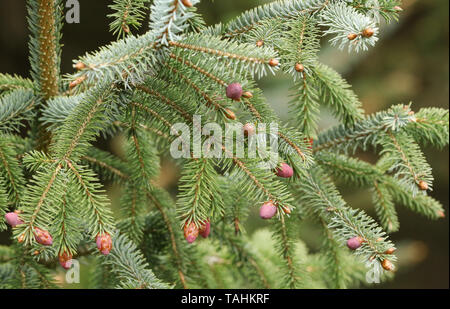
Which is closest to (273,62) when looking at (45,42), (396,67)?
(45,42)

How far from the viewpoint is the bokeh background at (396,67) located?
115 inches

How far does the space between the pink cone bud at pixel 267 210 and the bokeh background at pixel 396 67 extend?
6.26ft

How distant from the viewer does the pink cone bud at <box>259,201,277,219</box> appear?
2.36 ft

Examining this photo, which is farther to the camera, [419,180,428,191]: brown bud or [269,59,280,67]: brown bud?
[419,180,428,191]: brown bud

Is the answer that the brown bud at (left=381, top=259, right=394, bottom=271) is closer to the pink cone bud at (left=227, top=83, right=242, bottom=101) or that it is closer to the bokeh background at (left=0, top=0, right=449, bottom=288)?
the pink cone bud at (left=227, top=83, right=242, bottom=101)

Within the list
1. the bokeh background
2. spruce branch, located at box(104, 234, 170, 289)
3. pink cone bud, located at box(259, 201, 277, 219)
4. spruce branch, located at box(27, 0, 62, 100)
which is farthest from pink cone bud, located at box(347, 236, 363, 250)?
the bokeh background

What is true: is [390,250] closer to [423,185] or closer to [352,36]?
[423,185]

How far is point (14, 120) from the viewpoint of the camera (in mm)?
977

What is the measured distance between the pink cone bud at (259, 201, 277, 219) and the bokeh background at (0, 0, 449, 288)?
1909 millimetres

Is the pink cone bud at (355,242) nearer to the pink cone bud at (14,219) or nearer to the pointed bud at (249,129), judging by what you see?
the pointed bud at (249,129)

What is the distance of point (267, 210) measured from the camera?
726 millimetres

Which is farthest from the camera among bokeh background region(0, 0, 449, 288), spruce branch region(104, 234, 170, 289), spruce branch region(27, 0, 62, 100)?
bokeh background region(0, 0, 449, 288)

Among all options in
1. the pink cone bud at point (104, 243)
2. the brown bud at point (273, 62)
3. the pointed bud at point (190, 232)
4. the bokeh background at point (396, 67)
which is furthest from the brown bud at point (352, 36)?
the bokeh background at point (396, 67)

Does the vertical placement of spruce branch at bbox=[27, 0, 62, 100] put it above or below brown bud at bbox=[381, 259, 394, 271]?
above
